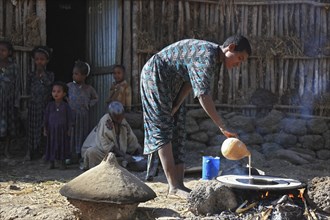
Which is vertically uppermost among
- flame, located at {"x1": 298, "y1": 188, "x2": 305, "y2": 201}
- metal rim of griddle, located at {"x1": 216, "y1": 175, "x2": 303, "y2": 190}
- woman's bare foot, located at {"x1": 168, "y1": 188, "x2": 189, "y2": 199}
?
metal rim of griddle, located at {"x1": 216, "y1": 175, "x2": 303, "y2": 190}

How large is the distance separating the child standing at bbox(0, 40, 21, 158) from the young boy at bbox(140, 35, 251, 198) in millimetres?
3383

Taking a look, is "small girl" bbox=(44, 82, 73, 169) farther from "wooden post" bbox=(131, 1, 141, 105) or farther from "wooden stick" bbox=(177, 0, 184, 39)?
"wooden stick" bbox=(177, 0, 184, 39)

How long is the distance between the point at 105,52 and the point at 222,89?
87.9 inches

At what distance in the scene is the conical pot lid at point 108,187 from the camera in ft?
12.5

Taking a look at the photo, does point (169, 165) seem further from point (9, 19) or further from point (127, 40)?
point (9, 19)

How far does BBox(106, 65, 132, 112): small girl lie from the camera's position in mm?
7727

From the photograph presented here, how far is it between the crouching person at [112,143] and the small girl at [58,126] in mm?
434

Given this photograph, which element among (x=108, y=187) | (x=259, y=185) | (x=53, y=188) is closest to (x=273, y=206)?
(x=259, y=185)

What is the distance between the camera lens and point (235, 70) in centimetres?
869

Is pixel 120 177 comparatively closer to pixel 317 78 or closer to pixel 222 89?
pixel 222 89

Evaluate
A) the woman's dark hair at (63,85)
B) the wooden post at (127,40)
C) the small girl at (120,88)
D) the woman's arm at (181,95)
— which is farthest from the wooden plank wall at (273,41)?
the woman's arm at (181,95)

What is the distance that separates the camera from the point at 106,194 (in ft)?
12.6

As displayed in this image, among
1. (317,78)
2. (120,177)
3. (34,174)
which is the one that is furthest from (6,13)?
(317,78)

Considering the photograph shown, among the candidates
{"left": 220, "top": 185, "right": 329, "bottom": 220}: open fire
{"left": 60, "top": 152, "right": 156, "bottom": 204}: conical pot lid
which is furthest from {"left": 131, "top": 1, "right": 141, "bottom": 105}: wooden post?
{"left": 220, "top": 185, "right": 329, "bottom": 220}: open fire
